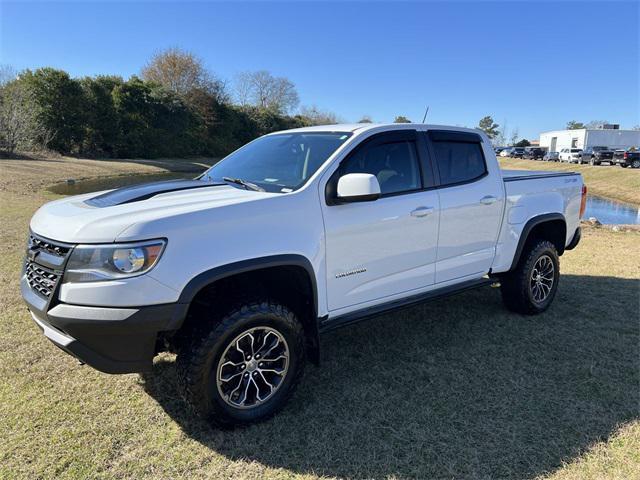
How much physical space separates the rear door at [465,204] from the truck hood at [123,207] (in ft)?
5.64

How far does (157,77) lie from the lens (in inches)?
1932

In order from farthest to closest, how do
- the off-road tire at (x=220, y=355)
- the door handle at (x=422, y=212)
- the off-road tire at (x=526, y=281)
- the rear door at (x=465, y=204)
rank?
the off-road tire at (x=526, y=281), the rear door at (x=465, y=204), the door handle at (x=422, y=212), the off-road tire at (x=220, y=355)

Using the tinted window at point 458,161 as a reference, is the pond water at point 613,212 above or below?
below

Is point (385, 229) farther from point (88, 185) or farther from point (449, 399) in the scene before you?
point (88, 185)

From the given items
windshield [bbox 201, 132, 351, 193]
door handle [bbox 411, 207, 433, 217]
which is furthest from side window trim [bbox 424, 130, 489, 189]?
windshield [bbox 201, 132, 351, 193]

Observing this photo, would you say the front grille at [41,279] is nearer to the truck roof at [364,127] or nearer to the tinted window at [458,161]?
the truck roof at [364,127]

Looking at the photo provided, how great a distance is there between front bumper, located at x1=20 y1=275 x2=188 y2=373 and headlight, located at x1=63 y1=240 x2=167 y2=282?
184 millimetres

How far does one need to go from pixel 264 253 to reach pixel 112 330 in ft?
3.15

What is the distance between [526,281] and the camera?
4887 millimetres

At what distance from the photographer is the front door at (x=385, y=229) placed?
331cm

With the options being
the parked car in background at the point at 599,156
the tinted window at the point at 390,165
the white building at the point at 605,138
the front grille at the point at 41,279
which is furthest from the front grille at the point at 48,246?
the white building at the point at 605,138

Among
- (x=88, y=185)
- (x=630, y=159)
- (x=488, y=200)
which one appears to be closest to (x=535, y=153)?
(x=630, y=159)

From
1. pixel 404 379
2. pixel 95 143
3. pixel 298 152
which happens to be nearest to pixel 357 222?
pixel 298 152

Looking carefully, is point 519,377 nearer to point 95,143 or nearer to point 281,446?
point 281,446
